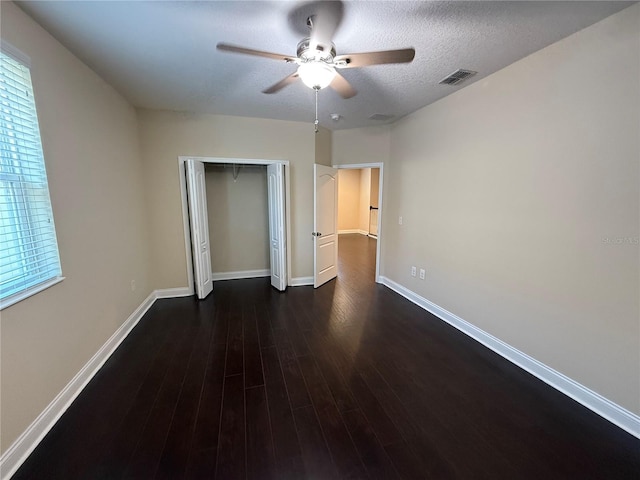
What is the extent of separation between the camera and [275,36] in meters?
1.87

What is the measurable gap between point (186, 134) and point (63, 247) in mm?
2233

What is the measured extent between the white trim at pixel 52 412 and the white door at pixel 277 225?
2012 mm

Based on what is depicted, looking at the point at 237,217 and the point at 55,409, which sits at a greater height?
the point at 237,217

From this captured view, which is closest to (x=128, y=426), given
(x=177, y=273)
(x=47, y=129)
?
(x=47, y=129)

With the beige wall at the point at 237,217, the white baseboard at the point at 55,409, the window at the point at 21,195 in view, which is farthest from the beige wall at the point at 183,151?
the window at the point at 21,195

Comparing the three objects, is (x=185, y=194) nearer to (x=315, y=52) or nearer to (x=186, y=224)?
(x=186, y=224)

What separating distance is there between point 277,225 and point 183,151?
1617 mm

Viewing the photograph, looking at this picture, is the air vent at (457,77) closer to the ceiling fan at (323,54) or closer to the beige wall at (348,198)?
the ceiling fan at (323,54)

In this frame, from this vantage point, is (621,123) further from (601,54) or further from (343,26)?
(343,26)

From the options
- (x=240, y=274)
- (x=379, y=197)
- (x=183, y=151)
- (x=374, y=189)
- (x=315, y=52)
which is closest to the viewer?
(x=315, y=52)

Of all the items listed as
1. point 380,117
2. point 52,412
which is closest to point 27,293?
point 52,412

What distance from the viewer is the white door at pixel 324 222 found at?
4059 millimetres

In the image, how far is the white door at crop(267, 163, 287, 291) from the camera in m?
3.88

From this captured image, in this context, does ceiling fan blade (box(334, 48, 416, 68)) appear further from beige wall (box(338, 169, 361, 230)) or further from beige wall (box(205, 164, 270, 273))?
beige wall (box(338, 169, 361, 230))
